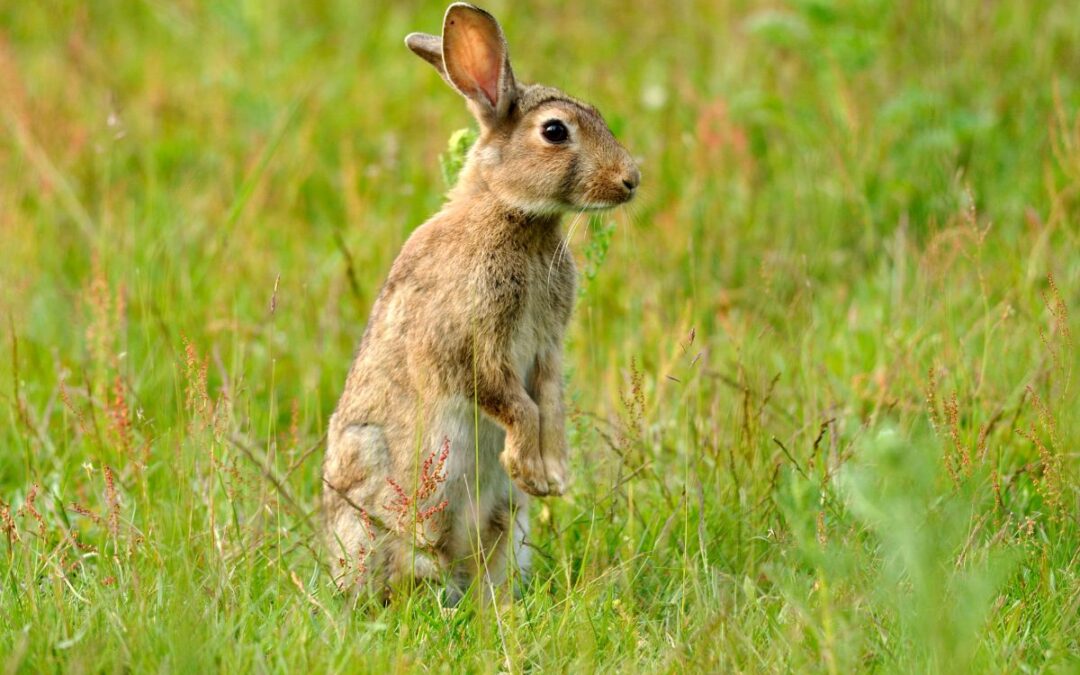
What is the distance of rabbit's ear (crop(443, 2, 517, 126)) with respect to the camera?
13.8ft

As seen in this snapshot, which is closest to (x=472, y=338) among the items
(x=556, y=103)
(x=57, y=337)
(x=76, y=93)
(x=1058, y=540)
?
(x=556, y=103)

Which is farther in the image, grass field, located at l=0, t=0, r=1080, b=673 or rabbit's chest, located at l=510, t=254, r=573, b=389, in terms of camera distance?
rabbit's chest, located at l=510, t=254, r=573, b=389

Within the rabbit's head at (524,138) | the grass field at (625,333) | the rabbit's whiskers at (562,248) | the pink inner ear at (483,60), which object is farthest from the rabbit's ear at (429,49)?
the grass field at (625,333)

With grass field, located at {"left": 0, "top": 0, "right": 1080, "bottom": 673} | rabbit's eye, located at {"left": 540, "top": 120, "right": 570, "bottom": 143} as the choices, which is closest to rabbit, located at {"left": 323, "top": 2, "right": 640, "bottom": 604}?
rabbit's eye, located at {"left": 540, "top": 120, "right": 570, "bottom": 143}

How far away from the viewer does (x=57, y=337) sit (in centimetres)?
548

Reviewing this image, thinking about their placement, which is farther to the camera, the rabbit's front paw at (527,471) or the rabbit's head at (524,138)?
the rabbit's head at (524,138)

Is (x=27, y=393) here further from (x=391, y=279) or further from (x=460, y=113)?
(x=460, y=113)

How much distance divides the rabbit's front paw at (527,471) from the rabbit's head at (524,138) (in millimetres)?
692

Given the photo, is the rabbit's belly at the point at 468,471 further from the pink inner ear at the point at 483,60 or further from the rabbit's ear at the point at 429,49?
the rabbit's ear at the point at 429,49

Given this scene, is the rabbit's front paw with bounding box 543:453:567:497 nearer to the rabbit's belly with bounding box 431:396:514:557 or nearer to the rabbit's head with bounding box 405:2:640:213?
the rabbit's belly with bounding box 431:396:514:557

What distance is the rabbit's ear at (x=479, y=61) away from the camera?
4.21 m

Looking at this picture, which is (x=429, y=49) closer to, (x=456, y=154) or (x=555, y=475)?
(x=456, y=154)

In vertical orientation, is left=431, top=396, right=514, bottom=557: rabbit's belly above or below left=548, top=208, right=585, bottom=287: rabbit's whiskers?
below

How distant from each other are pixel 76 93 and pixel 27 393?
2.93 m
